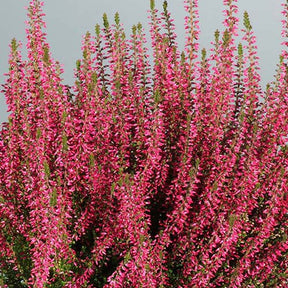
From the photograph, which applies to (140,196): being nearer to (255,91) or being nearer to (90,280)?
(90,280)

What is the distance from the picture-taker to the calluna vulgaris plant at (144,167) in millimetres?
5953

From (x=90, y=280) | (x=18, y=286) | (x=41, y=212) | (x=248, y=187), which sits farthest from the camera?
(x=18, y=286)

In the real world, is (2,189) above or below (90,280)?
above

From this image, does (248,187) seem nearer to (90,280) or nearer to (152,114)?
(152,114)

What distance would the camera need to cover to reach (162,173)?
21.1ft

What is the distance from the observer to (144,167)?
6.17 meters

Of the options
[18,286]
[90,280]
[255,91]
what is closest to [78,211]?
[90,280]

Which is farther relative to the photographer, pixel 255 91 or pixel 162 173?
pixel 255 91

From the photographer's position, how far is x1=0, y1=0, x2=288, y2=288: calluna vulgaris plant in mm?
5953

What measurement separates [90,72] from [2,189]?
192 centimetres

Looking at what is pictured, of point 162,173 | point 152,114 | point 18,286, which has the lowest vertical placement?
point 18,286

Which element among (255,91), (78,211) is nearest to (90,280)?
(78,211)

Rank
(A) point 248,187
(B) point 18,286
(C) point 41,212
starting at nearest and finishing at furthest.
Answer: (C) point 41,212
(A) point 248,187
(B) point 18,286

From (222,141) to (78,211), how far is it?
2.09m
